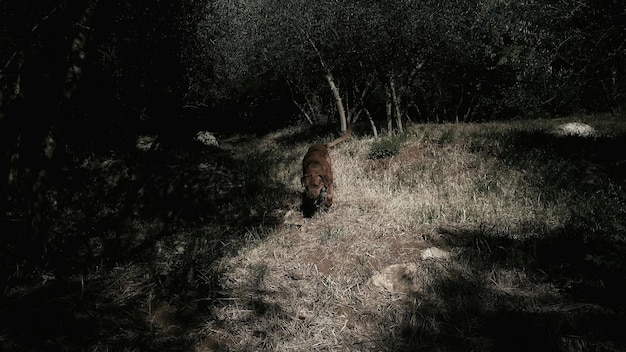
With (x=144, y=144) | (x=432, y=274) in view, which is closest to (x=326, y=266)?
(x=432, y=274)

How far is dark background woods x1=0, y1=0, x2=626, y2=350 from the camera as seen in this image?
427cm

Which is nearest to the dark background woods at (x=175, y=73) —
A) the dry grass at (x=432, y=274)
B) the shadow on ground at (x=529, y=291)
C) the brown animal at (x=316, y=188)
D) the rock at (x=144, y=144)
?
the rock at (x=144, y=144)

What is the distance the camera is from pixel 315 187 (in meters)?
6.23

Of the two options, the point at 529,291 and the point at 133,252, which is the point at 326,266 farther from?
the point at 133,252

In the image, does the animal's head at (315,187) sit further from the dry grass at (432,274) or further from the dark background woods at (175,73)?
the dark background woods at (175,73)

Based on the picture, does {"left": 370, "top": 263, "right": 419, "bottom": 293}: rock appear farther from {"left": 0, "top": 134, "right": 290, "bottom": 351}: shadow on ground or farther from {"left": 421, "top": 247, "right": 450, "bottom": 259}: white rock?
{"left": 0, "top": 134, "right": 290, "bottom": 351}: shadow on ground

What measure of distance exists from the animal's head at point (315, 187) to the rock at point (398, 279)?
2197 mm

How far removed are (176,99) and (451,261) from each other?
1395 cm

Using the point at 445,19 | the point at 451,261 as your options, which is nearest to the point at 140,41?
the point at 445,19

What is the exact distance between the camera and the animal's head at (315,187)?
242 inches

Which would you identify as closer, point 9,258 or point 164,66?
point 9,258

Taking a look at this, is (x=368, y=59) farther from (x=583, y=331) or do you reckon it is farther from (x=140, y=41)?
(x=583, y=331)

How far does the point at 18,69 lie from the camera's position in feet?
13.5

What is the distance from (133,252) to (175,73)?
1071 centimetres
